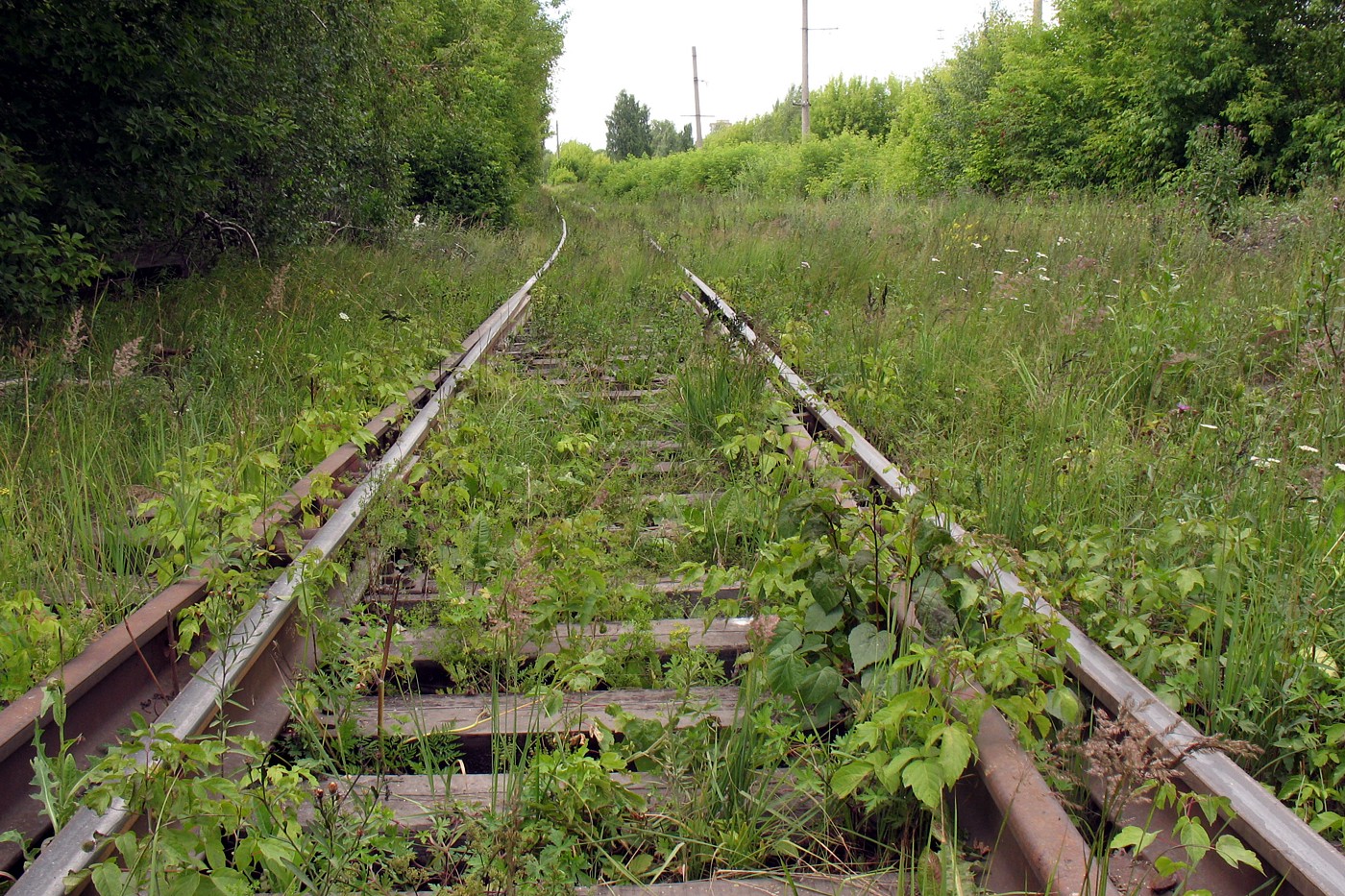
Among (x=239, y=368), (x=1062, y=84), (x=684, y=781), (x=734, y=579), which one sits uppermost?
(x=1062, y=84)

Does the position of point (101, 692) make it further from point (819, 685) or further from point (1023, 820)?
point (1023, 820)

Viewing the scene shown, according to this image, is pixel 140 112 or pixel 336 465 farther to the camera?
pixel 140 112

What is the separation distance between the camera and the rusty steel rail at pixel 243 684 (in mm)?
1647

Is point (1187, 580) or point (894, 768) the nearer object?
point (894, 768)

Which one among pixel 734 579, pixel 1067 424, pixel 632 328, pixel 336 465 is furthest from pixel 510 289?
pixel 734 579

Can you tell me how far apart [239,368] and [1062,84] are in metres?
18.2

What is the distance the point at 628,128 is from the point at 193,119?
87023mm

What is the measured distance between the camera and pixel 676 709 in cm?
243

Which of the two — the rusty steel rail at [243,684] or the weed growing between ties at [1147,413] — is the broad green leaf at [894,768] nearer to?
the weed growing between ties at [1147,413]

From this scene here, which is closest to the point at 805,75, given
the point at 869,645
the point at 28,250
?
the point at 28,250

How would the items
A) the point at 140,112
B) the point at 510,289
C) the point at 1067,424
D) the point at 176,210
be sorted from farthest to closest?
the point at 510,289, the point at 176,210, the point at 140,112, the point at 1067,424

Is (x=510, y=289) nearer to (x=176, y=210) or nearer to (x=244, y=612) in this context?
(x=176, y=210)

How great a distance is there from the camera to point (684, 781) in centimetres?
218

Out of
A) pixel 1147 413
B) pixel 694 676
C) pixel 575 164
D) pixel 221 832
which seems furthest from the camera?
pixel 575 164
